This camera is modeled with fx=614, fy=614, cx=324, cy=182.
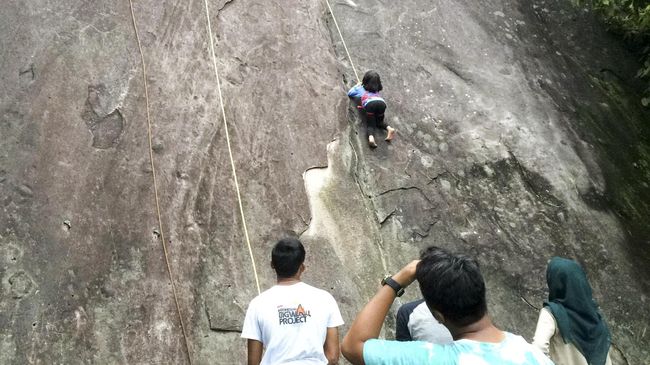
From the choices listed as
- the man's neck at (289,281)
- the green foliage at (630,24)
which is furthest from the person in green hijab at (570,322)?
the green foliage at (630,24)

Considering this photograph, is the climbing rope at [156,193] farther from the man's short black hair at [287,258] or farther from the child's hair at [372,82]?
the child's hair at [372,82]

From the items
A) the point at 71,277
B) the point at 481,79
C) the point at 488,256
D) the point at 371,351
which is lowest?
the point at 71,277

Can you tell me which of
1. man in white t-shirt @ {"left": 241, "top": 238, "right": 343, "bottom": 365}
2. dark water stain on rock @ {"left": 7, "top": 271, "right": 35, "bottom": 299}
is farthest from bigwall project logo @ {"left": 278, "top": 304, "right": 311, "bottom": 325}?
dark water stain on rock @ {"left": 7, "top": 271, "right": 35, "bottom": 299}

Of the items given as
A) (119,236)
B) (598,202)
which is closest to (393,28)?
(598,202)

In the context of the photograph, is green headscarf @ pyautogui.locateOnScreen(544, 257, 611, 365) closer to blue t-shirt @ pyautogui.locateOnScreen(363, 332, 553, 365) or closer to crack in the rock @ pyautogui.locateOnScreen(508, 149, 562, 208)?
blue t-shirt @ pyautogui.locateOnScreen(363, 332, 553, 365)

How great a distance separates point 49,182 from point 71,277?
0.86 m

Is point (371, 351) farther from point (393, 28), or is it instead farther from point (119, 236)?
point (393, 28)

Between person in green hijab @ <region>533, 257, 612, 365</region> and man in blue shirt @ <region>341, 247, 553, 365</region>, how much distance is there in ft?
5.02

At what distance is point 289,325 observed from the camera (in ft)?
10.6

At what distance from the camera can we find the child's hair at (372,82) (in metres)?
6.31

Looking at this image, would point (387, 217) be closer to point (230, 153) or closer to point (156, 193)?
point (230, 153)

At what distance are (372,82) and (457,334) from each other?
4.47m

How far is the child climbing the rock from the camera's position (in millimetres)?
6254

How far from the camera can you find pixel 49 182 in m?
4.93
